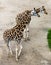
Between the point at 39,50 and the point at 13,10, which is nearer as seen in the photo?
the point at 39,50

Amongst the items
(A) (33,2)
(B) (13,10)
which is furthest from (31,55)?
(A) (33,2)

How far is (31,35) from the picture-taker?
10.4 m

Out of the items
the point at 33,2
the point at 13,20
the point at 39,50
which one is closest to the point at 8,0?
the point at 33,2

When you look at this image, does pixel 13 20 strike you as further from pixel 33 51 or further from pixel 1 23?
pixel 33 51

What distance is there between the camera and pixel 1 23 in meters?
11.2

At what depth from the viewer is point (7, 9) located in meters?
12.7

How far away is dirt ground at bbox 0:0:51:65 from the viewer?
881 cm

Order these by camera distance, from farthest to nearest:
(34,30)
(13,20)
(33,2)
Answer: (33,2), (13,20), (34,30)

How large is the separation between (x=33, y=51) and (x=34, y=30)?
162 centimetres

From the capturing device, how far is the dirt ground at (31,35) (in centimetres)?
881

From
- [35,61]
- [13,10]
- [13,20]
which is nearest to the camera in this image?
[35,61]

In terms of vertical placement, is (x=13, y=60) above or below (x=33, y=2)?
below

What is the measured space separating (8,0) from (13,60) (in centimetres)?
574

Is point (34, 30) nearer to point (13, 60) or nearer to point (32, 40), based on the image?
point (32, 40)
